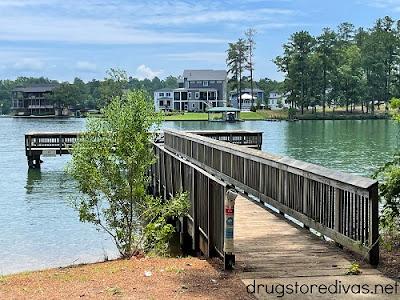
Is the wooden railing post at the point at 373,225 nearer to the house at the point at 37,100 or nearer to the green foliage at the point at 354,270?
the green foliage at the point at 354,270

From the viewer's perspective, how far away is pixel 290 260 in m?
7.29

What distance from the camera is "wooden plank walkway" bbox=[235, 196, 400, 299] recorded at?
20.7 ft

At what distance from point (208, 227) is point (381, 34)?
102 m

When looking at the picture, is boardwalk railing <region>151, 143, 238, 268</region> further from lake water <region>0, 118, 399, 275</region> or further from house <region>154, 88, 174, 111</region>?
house <region>154, 88, 174, 111</region>

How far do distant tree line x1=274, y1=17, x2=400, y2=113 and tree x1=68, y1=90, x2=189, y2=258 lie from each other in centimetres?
9124

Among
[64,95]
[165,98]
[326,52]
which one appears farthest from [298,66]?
[64,95]

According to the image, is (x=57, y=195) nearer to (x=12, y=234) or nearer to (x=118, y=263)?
(x=12, y=234)

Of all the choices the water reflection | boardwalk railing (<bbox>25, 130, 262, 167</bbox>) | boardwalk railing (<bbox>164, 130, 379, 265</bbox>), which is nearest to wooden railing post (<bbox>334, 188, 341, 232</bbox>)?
boardwalk railing (<bbox>164, 130, 379, 265</bbox>)

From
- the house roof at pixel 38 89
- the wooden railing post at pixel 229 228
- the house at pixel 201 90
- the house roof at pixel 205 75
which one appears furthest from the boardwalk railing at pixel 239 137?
the house roof at pixel 38 89

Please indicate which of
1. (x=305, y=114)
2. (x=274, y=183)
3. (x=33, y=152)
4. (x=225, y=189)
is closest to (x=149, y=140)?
(x=274, y=183)

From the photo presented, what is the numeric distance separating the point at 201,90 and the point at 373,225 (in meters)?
114

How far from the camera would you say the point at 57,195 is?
834 inches

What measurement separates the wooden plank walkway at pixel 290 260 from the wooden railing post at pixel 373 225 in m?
0.15

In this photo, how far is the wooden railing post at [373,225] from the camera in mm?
6672
